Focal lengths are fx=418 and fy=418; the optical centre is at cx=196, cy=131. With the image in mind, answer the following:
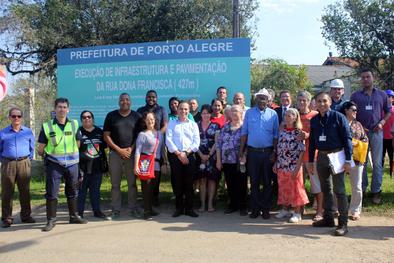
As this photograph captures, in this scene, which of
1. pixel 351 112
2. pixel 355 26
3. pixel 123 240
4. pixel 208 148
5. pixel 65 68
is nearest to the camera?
pixel 123 240

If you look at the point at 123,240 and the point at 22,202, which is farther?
the point at 22,202

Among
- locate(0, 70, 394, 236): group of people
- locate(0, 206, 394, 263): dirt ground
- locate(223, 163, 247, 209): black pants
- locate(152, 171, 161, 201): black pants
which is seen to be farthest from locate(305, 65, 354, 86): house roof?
locate(0, 206, 394, 263): dirt ground

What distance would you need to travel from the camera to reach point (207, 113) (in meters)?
6.94

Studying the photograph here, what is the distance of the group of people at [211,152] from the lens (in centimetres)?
616

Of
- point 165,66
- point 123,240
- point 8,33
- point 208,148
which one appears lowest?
point 123,240

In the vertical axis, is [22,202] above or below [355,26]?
below

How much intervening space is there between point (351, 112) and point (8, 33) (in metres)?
11.4

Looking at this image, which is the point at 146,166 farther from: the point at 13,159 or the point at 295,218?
the point at 295,218

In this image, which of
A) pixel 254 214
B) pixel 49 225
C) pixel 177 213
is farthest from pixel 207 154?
pixel 49 225

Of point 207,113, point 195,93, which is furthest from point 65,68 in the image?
point 207,113

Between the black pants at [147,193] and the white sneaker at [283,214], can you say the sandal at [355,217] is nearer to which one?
the white sneaker at [283,214]

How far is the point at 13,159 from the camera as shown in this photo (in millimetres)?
6434

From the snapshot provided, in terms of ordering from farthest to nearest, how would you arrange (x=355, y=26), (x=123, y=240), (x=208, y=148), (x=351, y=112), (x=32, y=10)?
1. (x=355, y=26)
2. (x=32, y=10)
3. (x=208, y=148)
4. (x=351, y=112)
5. (x=123, y=240)

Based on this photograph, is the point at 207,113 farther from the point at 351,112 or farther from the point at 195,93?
the point at 351,112
